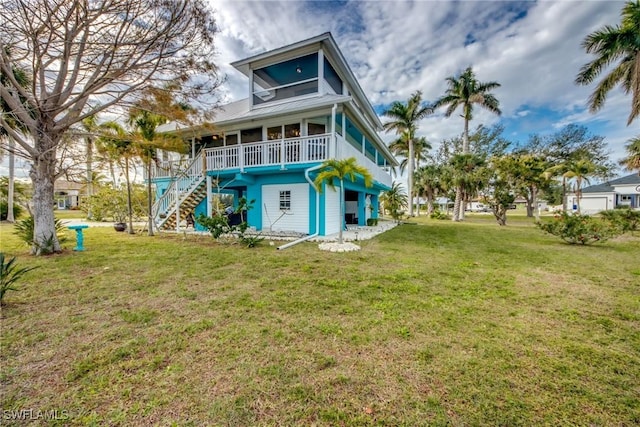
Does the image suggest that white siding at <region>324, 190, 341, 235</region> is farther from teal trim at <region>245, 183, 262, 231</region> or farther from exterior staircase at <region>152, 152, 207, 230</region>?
exterior staircase at <region>152, 152, 207, 230</region>

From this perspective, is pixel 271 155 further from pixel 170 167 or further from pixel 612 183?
pixel 612 183

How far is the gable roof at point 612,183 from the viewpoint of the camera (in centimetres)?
3065

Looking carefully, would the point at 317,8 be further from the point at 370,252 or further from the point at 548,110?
the point at 548,110

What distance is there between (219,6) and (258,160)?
529 centimetres

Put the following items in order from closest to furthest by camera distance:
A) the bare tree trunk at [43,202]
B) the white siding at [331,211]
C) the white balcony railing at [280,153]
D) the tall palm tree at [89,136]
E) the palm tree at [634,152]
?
the bare tree trunk at [43,202]
the tall palm tree at [89,136]
the white balcony railing at [280,153]
the white siding at [331,211]
the palm tree at [634,152]

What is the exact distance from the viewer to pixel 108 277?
215 inches

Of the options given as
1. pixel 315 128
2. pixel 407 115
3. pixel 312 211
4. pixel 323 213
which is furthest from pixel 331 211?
pixel 407 115

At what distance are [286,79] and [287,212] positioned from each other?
289 inches

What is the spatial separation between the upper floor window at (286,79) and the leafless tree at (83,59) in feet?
16.2

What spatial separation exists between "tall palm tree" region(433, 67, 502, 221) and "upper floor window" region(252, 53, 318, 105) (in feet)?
62.6

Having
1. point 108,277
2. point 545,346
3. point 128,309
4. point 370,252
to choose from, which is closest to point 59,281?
point 108,277

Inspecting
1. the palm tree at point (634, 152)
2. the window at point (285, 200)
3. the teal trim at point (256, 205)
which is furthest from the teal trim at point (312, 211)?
the palm tree at point (634, 152)

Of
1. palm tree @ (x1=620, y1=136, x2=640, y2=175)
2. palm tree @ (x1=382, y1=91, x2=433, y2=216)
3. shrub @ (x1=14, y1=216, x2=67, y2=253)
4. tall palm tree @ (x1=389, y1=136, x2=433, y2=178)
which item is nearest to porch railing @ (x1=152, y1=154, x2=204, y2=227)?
shrub @ (x1=14, y1=216, x2=67, y2=253)

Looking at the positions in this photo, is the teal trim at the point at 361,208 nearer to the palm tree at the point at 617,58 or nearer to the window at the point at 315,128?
the window at the point at 315,128
